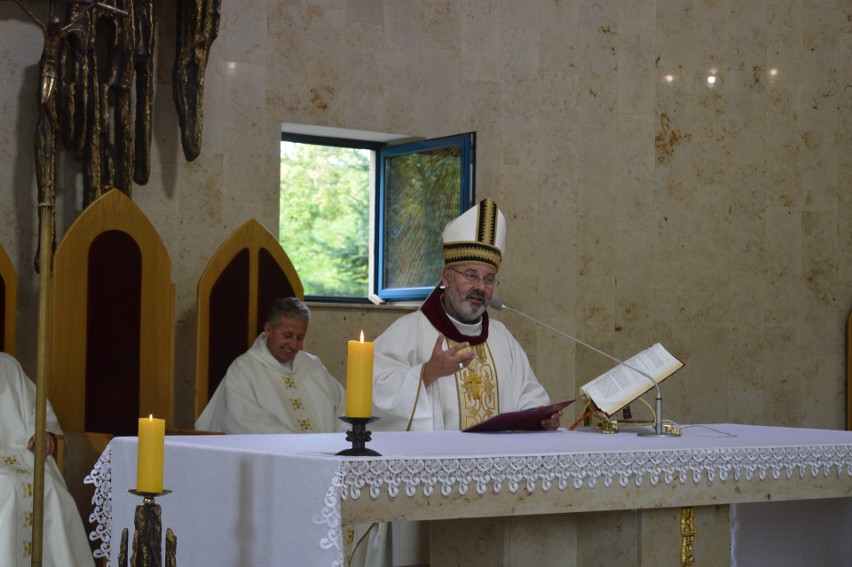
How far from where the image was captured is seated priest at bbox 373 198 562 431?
5309 mm

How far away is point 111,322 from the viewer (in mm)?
6320

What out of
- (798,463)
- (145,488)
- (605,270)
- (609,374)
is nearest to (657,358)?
(609,374)

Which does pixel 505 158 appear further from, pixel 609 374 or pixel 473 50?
pixel 609 374

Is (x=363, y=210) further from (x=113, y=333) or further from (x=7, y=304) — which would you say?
(x=7, y=304)

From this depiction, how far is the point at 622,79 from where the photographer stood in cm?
889

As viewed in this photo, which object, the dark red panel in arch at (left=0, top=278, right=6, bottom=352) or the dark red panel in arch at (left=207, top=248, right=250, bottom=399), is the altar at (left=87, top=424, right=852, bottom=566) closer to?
the dark red panel in arch at (left=0, top=278, right=6, bottom=352)

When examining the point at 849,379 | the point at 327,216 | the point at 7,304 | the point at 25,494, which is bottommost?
the point at 25,494

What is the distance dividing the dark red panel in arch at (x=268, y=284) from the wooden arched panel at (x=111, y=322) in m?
0.58

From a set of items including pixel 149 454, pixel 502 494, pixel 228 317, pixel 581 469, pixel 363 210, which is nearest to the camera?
pixel 149 454

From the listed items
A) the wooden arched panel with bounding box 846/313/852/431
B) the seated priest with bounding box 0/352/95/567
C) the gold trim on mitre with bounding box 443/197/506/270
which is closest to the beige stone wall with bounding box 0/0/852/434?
the wooden arched panel with bounding box 846/313/852/431

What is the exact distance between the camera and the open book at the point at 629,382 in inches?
169

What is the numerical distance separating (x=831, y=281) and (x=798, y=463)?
583cm

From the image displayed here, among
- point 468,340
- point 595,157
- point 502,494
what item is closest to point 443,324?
point 468,340

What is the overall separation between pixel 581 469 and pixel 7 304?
3617 mm
